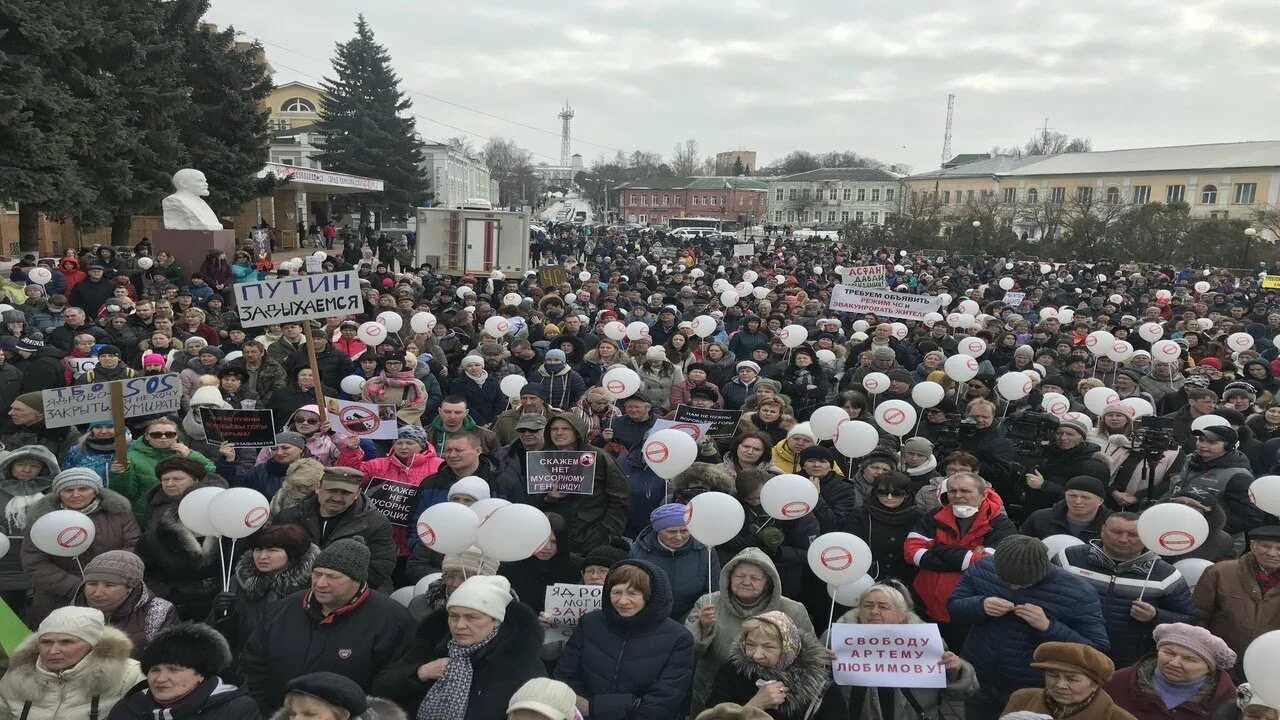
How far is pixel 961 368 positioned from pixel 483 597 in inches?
258

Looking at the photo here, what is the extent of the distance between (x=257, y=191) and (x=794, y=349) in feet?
78.8

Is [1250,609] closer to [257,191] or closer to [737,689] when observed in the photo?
[737,689]

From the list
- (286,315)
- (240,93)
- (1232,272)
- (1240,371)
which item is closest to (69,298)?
(286,315)

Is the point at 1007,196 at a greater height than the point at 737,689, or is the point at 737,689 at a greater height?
the point at 1007,196

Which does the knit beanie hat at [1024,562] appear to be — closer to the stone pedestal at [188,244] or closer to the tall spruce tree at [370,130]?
the stone pedestal at [188,244]

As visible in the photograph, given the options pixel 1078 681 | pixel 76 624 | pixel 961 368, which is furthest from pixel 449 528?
pixel 961 368

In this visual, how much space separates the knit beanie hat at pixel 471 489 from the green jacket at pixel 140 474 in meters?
1.78

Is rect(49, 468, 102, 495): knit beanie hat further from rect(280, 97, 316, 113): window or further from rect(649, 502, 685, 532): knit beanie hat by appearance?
rect(280, 97, 316, 113): window

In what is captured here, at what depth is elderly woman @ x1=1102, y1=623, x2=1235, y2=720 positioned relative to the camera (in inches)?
135

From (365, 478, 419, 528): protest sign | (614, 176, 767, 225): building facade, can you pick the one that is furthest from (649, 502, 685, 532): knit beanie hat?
(614, 176, 767, 225): building facade

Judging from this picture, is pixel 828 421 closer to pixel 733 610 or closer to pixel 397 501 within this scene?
pixel 733 610

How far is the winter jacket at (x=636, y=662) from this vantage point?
3.71 m

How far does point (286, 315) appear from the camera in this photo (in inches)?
286

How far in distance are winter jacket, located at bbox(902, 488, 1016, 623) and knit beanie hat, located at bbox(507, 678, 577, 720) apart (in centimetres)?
250
